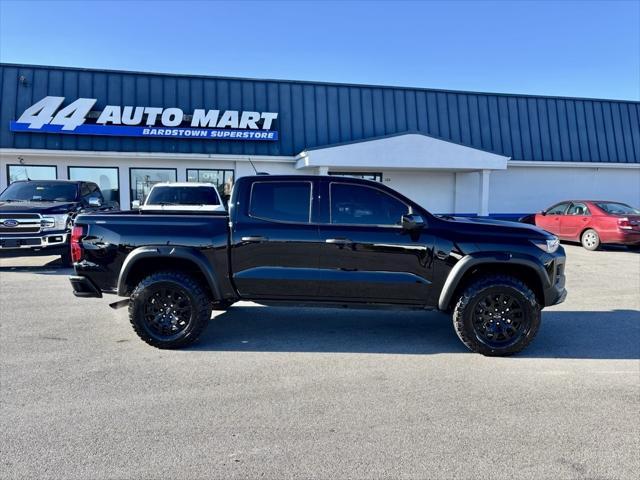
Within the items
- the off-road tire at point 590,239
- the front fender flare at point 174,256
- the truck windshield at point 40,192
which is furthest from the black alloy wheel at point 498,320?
the off-road tire at point 590,239

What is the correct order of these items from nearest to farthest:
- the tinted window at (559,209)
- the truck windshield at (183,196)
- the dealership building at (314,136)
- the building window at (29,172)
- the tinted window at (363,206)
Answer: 1. the tinted window at (363,206)
2. the truck windshield at (183,196)
3. the tinted window at (559,209)
4. the dealership building at (314,136)
5. the building window at (29,172)

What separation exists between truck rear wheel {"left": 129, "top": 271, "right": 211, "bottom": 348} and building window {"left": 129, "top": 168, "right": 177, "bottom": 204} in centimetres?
1179

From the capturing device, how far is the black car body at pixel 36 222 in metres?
8.66

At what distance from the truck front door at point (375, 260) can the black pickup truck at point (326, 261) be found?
0.01 m

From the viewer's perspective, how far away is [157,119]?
15.0 metres

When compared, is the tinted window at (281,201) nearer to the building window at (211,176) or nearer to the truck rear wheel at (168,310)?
the truck rear wheel at (168,310)

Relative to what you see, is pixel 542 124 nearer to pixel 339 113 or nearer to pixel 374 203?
pixel 339 113

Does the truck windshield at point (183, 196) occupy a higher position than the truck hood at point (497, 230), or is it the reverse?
the truck windshield at point (183, 196)

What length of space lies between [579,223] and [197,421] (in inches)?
518

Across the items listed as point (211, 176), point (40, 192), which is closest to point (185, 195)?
point (40, 192)

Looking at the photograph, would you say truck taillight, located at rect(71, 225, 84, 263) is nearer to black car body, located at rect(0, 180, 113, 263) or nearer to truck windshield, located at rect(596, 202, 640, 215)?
black car body, located at rect(0, 180, 113, 263)

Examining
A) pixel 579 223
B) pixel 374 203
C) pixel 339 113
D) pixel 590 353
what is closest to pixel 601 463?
pixel 590 353

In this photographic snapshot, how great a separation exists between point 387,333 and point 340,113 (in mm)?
12614

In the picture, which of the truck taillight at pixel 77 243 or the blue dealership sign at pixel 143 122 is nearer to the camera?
the truck taillight at pixel 77 243
